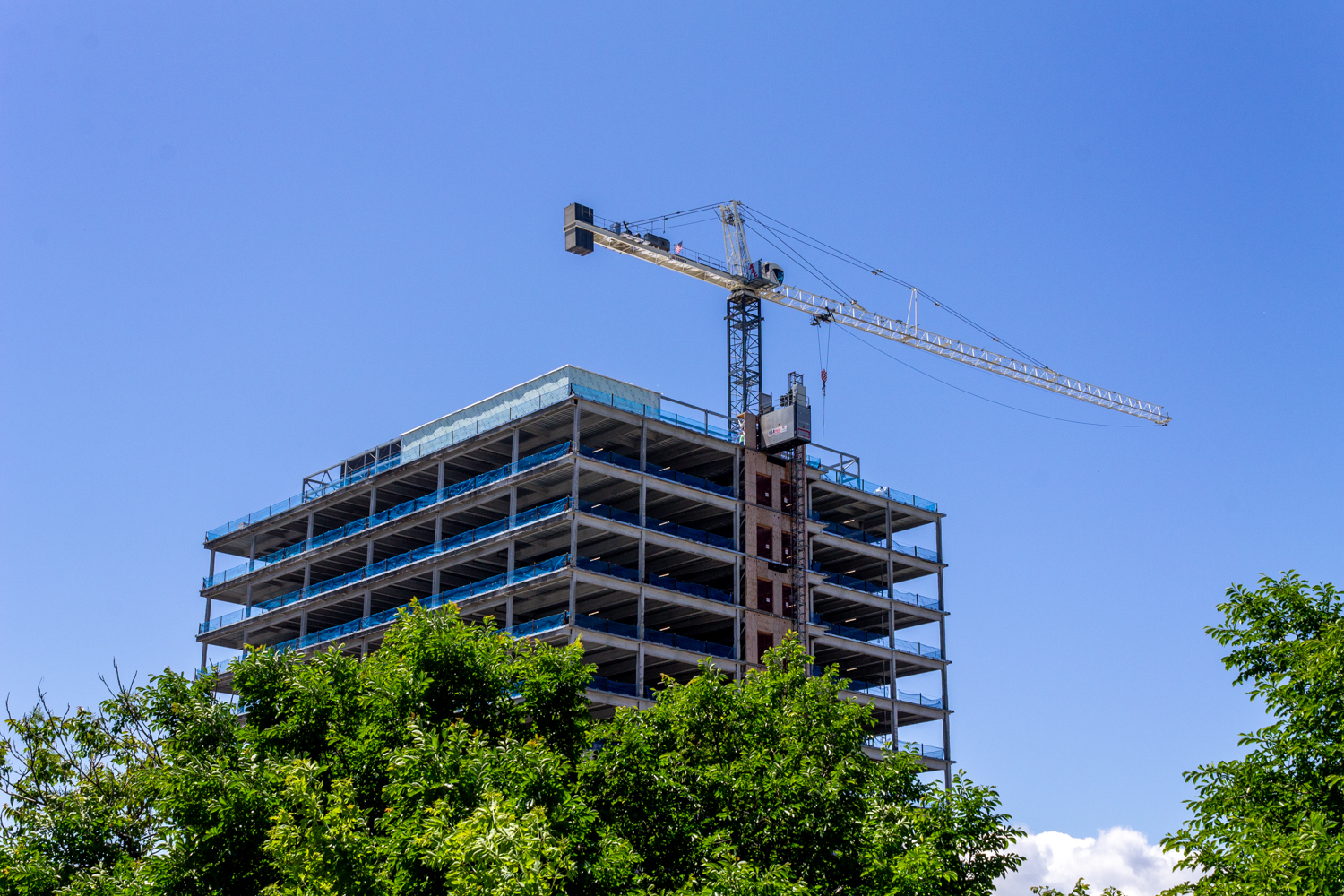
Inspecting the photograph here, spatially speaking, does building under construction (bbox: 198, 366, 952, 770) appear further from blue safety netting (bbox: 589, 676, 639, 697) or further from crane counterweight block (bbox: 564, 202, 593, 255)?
crane counterweight block (bbox: 564, 202, 593, 255)

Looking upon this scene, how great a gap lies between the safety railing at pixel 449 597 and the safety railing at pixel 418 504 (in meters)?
5.78

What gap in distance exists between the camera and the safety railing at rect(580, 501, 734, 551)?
91.2 metres

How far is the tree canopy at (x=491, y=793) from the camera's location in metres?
34.0

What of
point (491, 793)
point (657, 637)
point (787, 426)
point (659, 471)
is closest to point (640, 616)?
point (657, 637)

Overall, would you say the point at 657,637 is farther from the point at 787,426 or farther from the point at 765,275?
the point at 765,275

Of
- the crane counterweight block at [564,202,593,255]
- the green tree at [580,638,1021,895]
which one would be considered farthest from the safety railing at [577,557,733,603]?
the green tree at [580,638,1021,895]

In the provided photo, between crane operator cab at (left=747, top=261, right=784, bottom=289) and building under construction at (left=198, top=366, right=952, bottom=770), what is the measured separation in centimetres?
2472

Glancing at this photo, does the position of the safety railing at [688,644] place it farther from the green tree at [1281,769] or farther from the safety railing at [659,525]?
the green tree at [1281,769]

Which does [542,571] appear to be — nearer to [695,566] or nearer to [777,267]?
[695,566]

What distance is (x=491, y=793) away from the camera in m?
32.0

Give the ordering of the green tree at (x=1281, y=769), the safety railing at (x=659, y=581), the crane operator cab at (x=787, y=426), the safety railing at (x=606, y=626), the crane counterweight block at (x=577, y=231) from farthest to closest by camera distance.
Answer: the crane counterweight block at (x=577, y=231)
the crane operator cab at (x=787, y=426)
the safety railing at (x=659, y=581)
the safety railing at (x=606, y=626)
the green tree at (x=1281, y=769)

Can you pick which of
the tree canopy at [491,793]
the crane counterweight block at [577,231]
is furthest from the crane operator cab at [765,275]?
the tree canopy at [491,793]

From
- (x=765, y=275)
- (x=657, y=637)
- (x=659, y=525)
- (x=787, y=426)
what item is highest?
(x=765, y=275)

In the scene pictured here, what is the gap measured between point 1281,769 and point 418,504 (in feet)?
229
